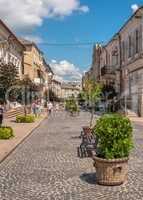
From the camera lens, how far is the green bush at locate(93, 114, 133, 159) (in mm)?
9648

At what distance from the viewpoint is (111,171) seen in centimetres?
946

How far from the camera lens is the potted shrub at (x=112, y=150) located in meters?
9.45

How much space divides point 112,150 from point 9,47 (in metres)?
45.5

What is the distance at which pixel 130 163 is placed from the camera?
12.5m

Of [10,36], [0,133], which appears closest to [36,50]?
[10,36]

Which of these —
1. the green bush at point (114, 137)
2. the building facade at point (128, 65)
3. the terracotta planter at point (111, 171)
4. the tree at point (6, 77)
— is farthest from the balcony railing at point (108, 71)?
the terracotta planter at point (111, 171)

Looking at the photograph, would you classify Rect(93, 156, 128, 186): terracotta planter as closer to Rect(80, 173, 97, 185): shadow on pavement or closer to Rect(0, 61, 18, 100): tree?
Rect(80, 173, 97, 185): shadow on pavement

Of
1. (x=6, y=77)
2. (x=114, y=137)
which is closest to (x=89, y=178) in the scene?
(x=114, y=137)

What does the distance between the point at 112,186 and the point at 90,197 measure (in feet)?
3.62

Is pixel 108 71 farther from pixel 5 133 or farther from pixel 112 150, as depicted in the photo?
pixel 112 150

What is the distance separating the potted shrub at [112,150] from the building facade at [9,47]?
31.5m

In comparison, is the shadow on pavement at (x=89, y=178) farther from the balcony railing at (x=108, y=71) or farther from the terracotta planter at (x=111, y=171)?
the balcony railing at (x=108, y=71)

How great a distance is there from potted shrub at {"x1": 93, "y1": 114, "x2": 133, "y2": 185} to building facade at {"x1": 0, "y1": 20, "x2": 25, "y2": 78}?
3149cm

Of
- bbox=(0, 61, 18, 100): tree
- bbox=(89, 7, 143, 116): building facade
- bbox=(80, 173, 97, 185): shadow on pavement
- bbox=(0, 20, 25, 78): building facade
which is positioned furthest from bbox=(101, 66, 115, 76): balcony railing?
bbox=(80, 173, 97, 185): shadow on pavement
